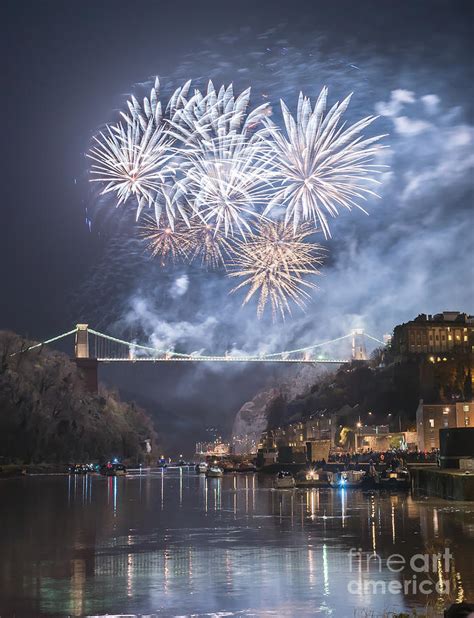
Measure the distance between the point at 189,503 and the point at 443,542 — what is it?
76.6ft

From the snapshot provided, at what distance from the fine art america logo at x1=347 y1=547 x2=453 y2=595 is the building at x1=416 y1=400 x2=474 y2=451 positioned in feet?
307

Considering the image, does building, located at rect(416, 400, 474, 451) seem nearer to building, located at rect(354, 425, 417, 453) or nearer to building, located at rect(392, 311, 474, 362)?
building, located at rect(354, 425, 417, 453)

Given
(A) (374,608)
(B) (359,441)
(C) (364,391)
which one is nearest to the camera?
(A) (374,608)

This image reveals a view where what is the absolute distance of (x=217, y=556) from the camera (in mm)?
21375

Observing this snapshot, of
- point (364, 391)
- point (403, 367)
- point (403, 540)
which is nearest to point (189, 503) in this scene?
point (403, 540)

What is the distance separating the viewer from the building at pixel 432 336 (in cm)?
15638

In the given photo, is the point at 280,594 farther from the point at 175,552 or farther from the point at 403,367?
the point at 403,367

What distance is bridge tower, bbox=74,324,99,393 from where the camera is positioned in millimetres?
144925

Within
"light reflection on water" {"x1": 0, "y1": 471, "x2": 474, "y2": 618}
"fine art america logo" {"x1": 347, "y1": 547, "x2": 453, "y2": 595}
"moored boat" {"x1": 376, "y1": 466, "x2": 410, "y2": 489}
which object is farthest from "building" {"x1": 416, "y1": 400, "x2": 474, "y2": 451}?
"fine art america logo" {"x1": 347, "y1": 547, "x2": 453, "y2": 595}

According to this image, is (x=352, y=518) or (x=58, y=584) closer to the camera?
→ (x=58, y=584)

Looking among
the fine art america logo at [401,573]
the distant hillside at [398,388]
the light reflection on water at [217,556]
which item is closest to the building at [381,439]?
the distant hillside at [398,388]

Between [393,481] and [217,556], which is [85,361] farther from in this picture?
[217,556]

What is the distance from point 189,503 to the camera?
44.7 meters

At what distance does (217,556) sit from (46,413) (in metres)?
72.8
